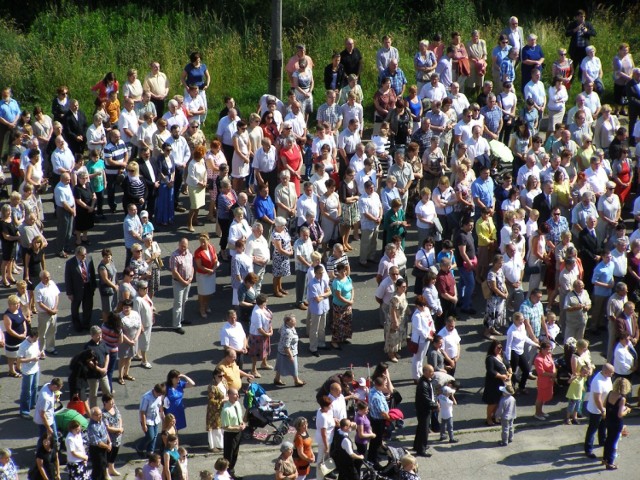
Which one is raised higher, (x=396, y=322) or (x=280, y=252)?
(x=280, y=252)

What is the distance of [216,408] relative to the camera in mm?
19172

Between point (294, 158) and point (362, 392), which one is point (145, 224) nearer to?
point (294, 158)

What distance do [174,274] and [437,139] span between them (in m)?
6.25

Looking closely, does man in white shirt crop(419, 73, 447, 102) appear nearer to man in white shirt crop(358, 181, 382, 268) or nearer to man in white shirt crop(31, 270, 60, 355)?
man in white shirt crop(358, 181, 382, 268)

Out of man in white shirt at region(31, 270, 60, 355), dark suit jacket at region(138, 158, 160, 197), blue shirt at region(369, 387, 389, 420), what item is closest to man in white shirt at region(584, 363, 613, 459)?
blue shirt at region(369, 387, 389, 420)

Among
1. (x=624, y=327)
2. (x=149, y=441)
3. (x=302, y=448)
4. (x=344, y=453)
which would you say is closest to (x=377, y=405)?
Result: (x=344, y=453)

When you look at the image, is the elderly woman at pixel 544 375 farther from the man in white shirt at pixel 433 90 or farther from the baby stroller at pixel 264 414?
the man in white shirt at pixel 433 90

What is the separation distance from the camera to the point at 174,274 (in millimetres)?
21891

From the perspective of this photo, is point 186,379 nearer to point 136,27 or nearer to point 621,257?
point 621,257

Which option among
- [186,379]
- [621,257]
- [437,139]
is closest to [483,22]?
[437,139]

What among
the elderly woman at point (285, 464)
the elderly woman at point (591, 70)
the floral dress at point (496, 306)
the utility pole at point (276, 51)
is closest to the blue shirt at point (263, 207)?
the floral dress at point (496, 306)

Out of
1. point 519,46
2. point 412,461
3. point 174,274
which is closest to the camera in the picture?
point 412,461

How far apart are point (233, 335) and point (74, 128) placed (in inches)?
277

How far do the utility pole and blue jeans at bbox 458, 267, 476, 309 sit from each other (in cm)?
641
